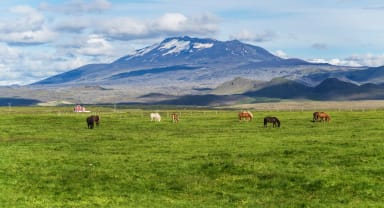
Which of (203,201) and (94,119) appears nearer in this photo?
(203,201)

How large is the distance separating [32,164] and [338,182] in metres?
20.4

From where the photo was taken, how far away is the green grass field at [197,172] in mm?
27403

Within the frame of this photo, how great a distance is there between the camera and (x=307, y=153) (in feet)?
127

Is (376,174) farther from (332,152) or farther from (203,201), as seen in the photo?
(203,201)

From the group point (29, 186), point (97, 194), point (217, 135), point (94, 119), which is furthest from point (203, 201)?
point (94, 119)

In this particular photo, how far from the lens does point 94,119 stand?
238ft

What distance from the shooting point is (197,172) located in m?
33.8

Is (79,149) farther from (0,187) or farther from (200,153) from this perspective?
(0,187)

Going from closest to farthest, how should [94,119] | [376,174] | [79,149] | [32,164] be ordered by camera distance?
[376,174] → [32,164] → [79,149] → [94,119]

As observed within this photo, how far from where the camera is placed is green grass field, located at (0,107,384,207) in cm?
2740

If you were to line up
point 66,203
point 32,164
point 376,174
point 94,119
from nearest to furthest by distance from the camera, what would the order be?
point 66,203, point 376,174, point 32,164, point 94,119

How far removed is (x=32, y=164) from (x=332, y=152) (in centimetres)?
2130

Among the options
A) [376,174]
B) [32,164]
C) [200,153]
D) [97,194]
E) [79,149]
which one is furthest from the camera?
[79,149]

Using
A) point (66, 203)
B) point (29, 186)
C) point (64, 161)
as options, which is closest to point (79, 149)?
point (64, 161)
